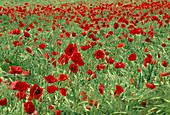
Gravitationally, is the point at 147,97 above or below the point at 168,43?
below

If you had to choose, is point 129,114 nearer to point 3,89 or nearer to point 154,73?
point 154,73

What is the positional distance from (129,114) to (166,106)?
293 millimetres

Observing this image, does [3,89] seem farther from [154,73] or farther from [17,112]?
[154,73]

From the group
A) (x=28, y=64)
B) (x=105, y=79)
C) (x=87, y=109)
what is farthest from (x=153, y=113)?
(x=28, y=64)

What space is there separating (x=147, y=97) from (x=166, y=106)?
6.4 inches

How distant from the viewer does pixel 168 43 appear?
2.90 meters

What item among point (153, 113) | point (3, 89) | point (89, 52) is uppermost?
point (89, 52)

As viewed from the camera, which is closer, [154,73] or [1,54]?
[154,73]

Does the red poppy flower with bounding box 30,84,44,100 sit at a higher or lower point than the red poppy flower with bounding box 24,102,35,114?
higher

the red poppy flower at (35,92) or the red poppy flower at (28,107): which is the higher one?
the red poppy flower at (35,92)

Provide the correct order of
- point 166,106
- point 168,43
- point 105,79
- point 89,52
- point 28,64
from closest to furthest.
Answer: point 166,106 < point 105,79 < point 28,64 < point 89,52 < point 168,43

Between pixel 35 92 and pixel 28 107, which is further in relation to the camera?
pixel 35 92

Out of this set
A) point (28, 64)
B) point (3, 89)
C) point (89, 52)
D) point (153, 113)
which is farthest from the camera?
point (89, 52)

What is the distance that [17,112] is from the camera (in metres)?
1.36
